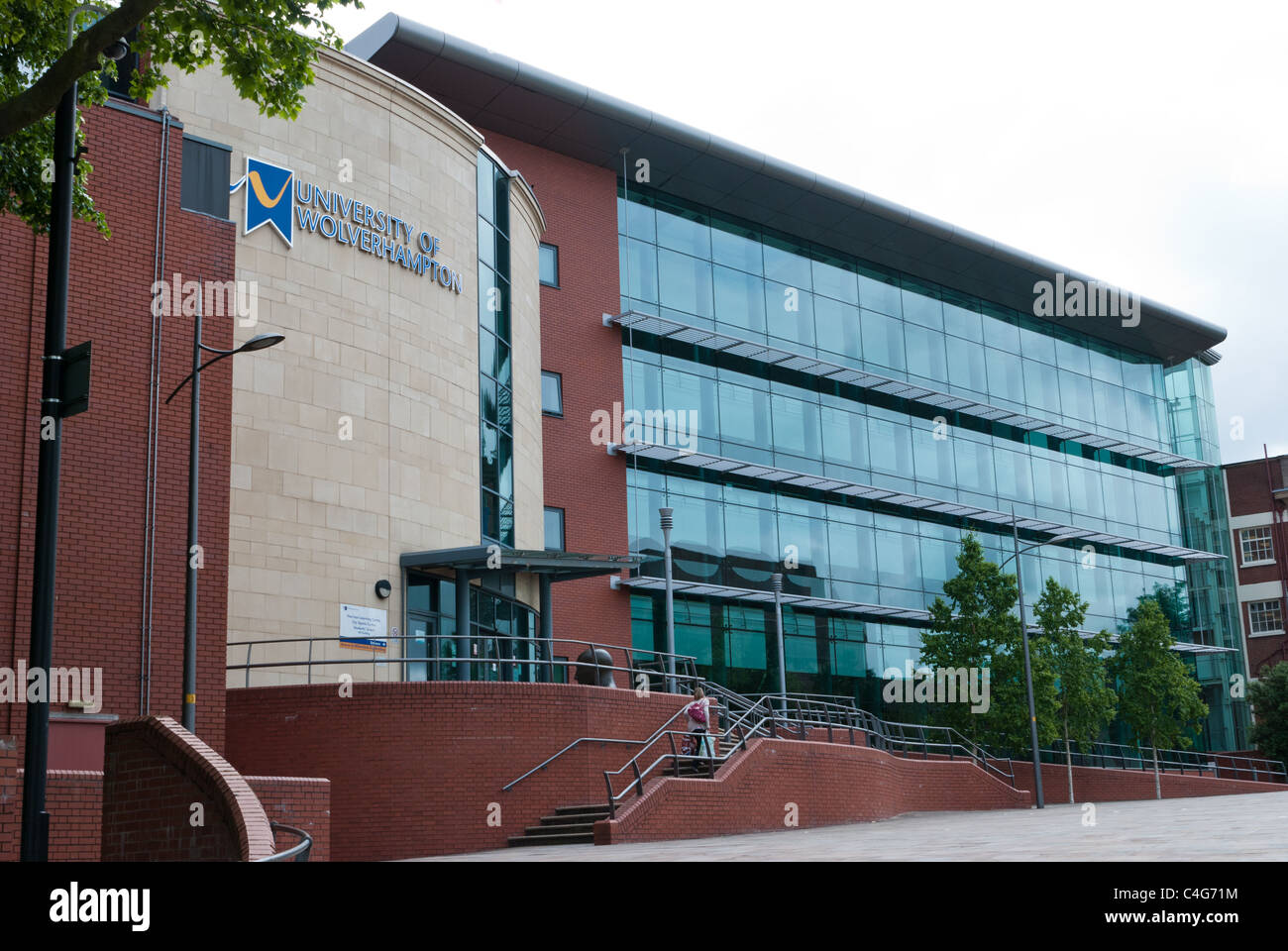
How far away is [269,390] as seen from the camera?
82.1 feet

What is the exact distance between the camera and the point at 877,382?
151ft

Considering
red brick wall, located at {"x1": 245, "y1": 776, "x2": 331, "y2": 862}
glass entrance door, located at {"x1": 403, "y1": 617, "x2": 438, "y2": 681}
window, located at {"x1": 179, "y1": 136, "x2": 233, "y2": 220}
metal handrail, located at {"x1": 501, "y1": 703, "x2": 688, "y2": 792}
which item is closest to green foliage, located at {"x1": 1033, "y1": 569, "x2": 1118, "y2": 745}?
metal handrail, located at {"x1": 501, "y1": 703, "x2": 688, "y2": 792}

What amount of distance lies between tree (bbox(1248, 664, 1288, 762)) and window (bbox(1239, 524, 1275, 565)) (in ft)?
30.2

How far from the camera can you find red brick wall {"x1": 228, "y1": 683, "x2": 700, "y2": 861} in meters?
20.6

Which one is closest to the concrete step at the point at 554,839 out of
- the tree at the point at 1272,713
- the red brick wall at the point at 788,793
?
the red brick wall at the point at 788,793

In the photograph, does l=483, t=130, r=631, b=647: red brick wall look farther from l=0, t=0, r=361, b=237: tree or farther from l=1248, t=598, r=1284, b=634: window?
l=1248, t=598, r=1284, b=634: window

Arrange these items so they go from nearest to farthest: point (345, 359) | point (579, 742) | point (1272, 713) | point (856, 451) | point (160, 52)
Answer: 1. point (160, 52)
2. point (579, 742)
3. point (345, 359)
4. point (856, 451)
5. point (1272, 713)

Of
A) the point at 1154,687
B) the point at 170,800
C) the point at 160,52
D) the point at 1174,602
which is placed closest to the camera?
the point at 170,800

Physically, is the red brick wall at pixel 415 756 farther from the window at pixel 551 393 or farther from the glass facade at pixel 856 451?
the glass facade at pixel 856 451

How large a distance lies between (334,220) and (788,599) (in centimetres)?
1953

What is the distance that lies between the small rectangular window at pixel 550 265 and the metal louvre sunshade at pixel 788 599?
8.37m

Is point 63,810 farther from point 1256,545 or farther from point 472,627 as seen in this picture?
point 1256,545

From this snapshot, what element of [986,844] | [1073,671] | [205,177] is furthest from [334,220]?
[1073,671]

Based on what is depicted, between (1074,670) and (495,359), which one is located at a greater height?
(495,359)
